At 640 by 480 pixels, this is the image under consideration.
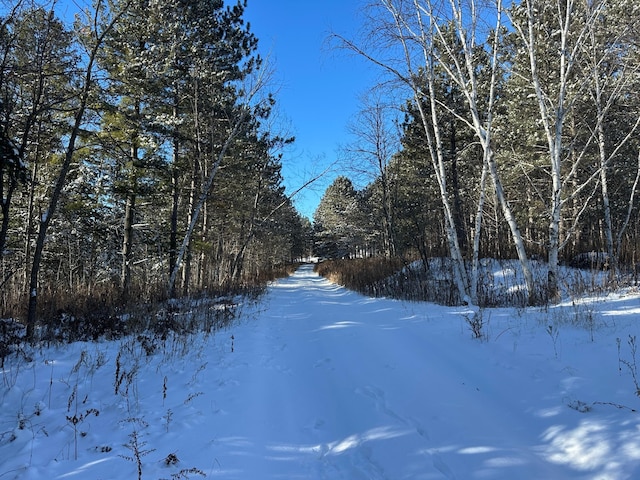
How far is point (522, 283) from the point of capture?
9.54 meters

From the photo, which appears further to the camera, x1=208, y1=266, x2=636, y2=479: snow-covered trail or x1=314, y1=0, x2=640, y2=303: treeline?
x1=314, y1=0, x2=640, y2=303: treeline

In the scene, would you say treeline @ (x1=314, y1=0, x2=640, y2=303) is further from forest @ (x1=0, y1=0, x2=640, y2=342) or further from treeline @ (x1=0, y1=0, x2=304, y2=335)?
treeline @ (x1=0, y1=0, x2=304, y2=335)

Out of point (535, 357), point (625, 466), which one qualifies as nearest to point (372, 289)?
point (535, 357)

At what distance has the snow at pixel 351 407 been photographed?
244 centimetres

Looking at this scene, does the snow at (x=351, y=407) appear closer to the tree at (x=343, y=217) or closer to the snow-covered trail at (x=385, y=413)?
the snow-covered trail at (x=385, y=413)

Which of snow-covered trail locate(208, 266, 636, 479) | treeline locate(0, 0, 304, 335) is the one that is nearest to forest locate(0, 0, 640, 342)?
treeline locate(0, 0, 304, 335)

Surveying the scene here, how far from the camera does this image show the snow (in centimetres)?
244

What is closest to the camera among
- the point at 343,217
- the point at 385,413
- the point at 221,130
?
the point at 385,413

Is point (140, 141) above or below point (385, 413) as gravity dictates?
above

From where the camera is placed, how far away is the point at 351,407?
3.38 meters

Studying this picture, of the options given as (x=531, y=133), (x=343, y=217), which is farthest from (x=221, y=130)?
(x=343, y=217)

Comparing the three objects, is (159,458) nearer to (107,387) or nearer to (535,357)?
(107,387)

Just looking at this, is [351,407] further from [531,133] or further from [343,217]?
[343,217]

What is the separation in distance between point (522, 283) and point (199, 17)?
13.5 meters
